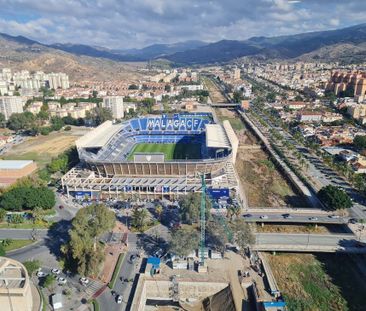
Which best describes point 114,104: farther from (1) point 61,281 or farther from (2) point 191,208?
(1) point 61,281

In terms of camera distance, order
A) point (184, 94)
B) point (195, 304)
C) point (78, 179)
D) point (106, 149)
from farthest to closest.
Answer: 1. point (184, 94)
2. point (106, 149)
3. point (78, 179)
4. point (195, 304)

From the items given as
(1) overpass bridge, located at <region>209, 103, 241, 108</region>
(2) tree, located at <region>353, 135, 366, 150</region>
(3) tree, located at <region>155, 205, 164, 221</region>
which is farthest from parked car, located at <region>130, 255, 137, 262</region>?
(1) overpass bridge, located at <region>209, 103, 241, 108</region>

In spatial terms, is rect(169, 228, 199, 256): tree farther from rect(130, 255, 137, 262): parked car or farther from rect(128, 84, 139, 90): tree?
rect(128, 84, 139, 90): tree

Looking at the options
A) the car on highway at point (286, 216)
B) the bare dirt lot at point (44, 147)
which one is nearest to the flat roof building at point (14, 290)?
the car on highway at point (286, 216)

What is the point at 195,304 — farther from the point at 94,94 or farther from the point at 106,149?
the point at 94,94

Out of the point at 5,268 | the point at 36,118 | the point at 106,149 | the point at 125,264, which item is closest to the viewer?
the point at 5,268

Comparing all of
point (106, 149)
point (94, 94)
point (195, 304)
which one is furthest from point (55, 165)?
point (94, 94)
